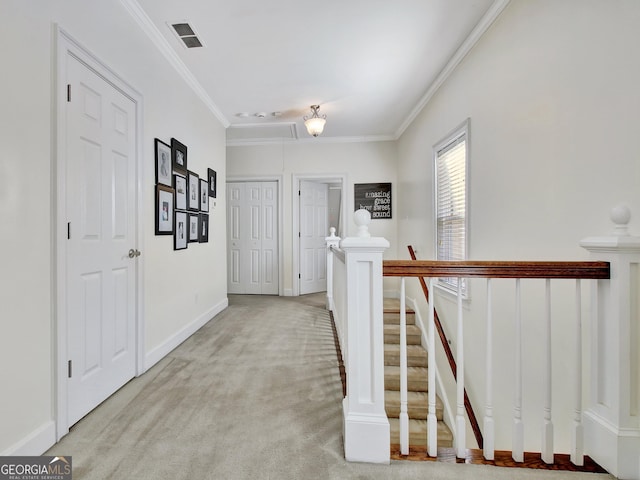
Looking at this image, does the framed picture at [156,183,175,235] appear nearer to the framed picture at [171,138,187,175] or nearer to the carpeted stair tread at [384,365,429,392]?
the framed picture at [171,138,187,175]

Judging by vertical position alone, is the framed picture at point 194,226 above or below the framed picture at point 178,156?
below

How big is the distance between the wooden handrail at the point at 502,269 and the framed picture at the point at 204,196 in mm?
2768

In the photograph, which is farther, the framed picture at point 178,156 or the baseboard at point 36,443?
the framed picture at point 178,156

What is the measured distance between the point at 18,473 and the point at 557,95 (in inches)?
124

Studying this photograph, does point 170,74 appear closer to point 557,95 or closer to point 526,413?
point 557,95

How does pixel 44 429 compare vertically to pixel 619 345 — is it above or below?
below

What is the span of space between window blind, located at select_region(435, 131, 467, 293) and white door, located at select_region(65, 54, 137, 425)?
2651 mm

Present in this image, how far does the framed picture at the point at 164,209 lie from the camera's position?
100 inches

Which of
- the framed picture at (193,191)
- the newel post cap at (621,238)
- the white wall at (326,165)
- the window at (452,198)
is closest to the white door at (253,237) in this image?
the white wall at (326,165)

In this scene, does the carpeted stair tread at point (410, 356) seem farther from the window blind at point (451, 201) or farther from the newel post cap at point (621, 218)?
the newel post cap at point (621, 218)

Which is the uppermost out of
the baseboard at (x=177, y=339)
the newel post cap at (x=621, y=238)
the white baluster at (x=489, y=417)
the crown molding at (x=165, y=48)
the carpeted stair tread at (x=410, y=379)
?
the crown molding at (x=165, y=48)

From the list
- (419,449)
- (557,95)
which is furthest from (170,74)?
(419,449)

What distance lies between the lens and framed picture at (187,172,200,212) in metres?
3.17

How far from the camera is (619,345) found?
1227 mm
